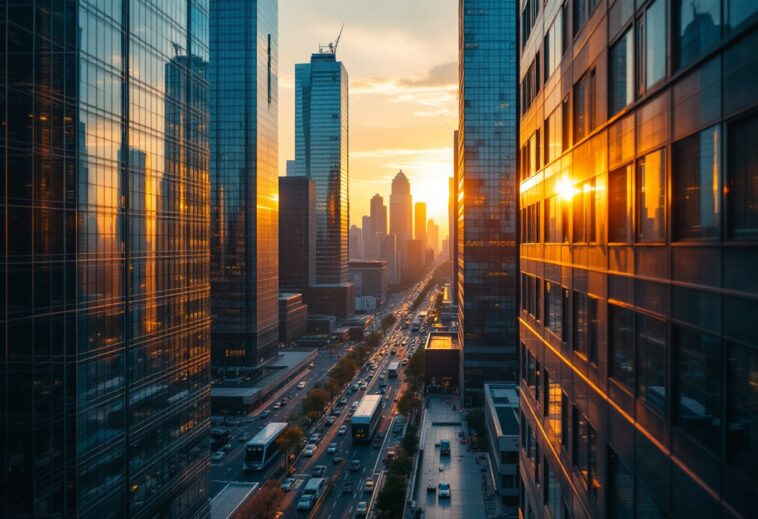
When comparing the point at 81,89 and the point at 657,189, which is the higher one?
the point at 81,89

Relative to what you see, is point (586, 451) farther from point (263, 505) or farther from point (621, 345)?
point (263, 505)

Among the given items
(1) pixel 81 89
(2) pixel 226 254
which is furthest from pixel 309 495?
(2) pixel 226 254

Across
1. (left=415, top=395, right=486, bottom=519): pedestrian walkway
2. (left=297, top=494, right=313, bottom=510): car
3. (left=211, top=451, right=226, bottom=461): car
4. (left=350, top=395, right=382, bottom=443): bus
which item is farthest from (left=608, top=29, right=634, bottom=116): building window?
(left=211, top=451, right=226, bottom=461): car

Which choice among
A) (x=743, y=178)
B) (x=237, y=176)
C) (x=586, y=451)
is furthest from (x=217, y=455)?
(x=743, y=178)

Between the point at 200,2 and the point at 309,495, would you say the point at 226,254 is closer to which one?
the point at 309,495

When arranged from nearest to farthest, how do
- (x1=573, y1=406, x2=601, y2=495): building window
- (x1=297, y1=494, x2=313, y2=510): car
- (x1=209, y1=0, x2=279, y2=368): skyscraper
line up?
(x1=573, y1=406, x2=601, y2=495): building window < (x1=297, y1=494, x2=313, y2=510): car < (x1=209, y1=0, x2=279, y2=368): skyscraper

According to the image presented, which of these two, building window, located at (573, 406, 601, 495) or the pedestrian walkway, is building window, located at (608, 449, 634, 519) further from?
the pedestrian walkway

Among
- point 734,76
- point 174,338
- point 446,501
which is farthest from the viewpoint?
point 446,501
